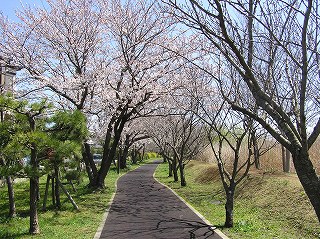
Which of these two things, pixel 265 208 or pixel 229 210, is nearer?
pixel 229 210

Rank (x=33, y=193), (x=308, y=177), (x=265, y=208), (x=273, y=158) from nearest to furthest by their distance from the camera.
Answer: (x=308, y=177) → (x=33, y=193) → (x=265, y=208) → (x=273, y=158)

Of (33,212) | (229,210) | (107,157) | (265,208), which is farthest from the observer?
(107,157)

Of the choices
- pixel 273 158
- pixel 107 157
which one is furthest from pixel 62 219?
pixel 273 158

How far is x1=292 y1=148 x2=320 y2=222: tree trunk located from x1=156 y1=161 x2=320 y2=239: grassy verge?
177 inches

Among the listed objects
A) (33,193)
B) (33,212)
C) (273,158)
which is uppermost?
(273,158)

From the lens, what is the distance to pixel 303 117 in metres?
3.51

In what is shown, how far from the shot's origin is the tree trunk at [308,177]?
3.37m

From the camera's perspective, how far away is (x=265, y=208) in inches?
424

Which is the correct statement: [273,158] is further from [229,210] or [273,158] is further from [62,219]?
[62,219]

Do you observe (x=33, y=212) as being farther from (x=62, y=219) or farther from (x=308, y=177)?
(x=308, y=177)

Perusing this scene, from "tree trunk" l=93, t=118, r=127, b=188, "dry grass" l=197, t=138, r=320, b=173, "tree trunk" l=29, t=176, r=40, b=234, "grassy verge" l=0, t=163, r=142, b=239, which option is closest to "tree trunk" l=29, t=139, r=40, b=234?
"tree trunk" l=29, t=176, r=40, b=234

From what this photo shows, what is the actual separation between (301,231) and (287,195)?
2.91 meters

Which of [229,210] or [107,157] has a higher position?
[107,157]

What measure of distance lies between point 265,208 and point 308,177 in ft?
25.7
